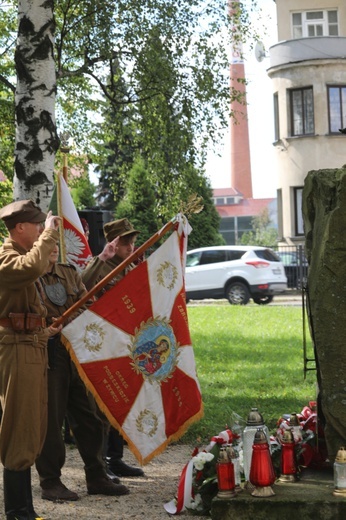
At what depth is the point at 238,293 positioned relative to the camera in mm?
28656

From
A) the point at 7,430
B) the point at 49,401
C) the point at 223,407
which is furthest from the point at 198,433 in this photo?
Answer: the point at 7,430

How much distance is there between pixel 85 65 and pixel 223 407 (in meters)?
5.92

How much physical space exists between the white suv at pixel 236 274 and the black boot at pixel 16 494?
70.0 ft

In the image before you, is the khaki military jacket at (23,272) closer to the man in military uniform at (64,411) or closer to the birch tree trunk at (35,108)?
the man in military uniform at (64,411)

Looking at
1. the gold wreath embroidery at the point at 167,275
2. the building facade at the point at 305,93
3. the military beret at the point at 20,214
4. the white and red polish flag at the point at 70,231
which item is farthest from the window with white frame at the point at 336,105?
the military beret at the point at 20,214

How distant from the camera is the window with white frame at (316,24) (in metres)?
40.2

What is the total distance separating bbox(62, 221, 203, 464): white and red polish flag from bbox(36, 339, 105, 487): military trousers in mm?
332

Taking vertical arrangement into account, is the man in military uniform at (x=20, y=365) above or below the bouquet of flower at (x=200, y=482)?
above

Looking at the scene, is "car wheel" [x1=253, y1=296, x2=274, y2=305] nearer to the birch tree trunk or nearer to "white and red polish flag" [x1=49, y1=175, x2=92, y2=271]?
the birch tree trunk

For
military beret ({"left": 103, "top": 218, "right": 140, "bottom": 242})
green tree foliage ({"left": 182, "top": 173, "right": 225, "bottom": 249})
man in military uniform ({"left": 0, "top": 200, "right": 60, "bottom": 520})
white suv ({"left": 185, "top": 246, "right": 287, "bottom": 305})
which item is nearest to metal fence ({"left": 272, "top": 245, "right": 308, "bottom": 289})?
white suv ({"left": 185, "top": 246, "right": 287, "bottom": 305})

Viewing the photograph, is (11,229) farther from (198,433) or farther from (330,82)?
(330,82)

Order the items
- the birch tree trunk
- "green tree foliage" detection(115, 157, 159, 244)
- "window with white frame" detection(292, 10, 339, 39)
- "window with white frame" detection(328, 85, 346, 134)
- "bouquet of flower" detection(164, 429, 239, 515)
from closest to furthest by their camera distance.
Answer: "bouquet of flower" detection(164, 429, 239, 515) < the birch tree trunk < "window with white frame" detection(328, 85, 346, 134) < "window with white frame" detection(292, 10, 339, 39) < "green tree foliage" detection(115, 157, 159, 244)

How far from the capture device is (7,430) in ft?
21.4

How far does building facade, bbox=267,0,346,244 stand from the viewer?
39031mm
